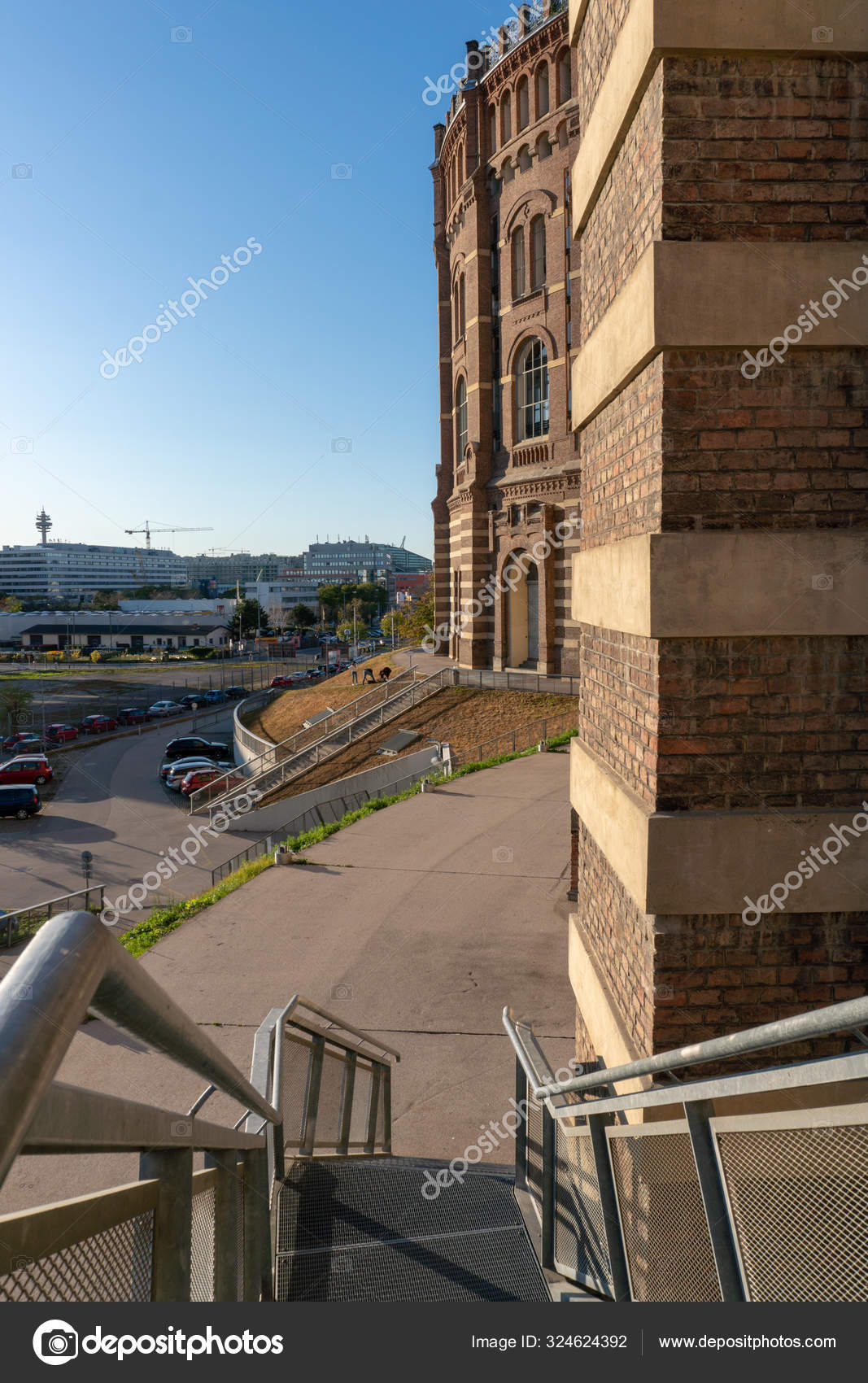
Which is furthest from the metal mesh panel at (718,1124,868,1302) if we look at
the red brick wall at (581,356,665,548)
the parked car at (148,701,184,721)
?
the parked car at (148,701,184,721)

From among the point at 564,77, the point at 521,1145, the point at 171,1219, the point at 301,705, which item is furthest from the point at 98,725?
the point at 171,1219

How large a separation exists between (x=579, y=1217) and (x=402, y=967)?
6.29 m

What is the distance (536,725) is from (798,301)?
2264cm

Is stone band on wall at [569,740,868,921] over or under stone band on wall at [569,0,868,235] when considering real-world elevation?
under

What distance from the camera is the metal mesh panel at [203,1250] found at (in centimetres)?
271

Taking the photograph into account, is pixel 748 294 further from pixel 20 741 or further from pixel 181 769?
pixel 20 741

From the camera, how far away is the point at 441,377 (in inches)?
1576

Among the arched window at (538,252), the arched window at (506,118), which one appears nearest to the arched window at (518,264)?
the arched window at (538,252)

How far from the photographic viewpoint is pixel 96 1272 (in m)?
1.77

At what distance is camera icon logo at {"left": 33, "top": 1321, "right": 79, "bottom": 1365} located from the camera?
1698 millimetres

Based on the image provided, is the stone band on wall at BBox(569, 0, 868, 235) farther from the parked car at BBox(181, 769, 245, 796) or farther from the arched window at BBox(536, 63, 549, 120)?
the arched window at BBox(536, 63, 549, 120)

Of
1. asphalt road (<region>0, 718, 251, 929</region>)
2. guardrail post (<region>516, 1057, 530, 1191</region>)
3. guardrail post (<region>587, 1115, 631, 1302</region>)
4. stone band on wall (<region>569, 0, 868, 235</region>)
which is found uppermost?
stone band on wall (<region>569, 0, 868, 235</region>)

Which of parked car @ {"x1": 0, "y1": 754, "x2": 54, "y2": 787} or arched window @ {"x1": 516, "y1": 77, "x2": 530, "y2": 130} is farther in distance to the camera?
parked car @ {"x1": 0, "y1": 754, "x2": 54, "y2": 787}

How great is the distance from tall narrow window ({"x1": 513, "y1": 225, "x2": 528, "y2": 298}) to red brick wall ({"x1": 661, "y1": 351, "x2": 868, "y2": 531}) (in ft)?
99.3
